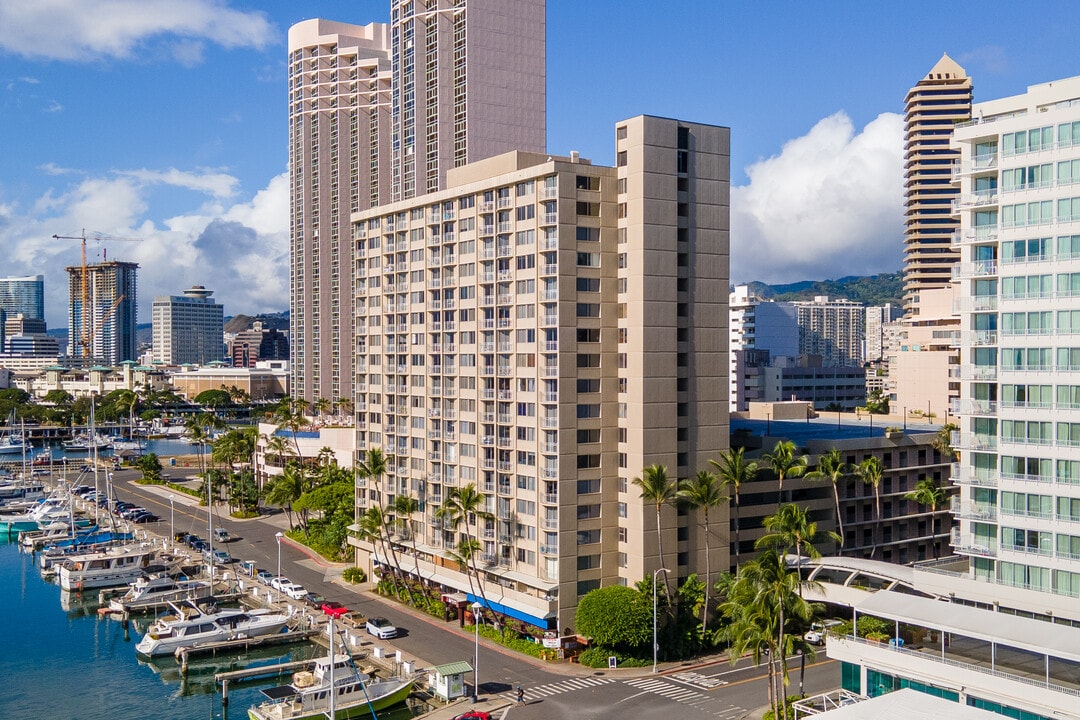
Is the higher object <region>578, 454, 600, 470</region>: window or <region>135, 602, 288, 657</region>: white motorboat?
<region>578, 454, 600, 470</region>: window

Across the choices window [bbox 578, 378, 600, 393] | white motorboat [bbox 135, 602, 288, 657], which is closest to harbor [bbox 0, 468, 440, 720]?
white motorboat [bbox 135, 602, 288, 657]

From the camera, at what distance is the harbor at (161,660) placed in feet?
259

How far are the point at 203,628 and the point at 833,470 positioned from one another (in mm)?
65424

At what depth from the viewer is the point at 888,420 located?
13825 centimetres

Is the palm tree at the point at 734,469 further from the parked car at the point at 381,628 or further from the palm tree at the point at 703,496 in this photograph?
the parked car at the point at 381,628

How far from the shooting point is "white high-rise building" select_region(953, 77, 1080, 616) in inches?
2458

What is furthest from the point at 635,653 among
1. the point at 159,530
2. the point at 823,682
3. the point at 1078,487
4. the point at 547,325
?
the point at 159,530

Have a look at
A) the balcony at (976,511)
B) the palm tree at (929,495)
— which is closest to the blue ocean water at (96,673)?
the balcony at (976,511)

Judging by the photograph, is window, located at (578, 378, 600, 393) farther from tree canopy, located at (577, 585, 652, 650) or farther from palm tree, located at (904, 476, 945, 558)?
palm tree, located at (904, 476, 945, 558)

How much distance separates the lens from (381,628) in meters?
89.6

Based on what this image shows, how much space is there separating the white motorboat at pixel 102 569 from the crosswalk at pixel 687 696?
247ft

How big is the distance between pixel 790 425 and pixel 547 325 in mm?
51335

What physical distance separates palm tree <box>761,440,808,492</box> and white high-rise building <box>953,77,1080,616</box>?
2155 centimetres

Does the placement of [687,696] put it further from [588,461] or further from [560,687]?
[588,461]
